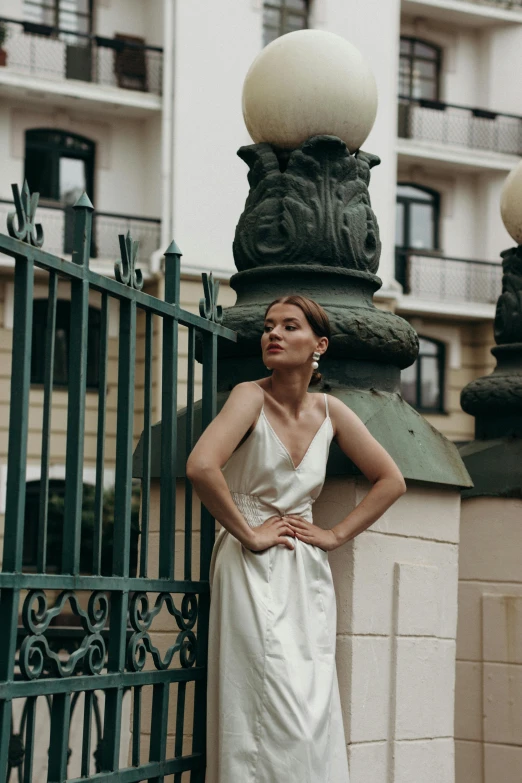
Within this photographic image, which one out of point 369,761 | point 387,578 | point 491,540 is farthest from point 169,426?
point 491,540

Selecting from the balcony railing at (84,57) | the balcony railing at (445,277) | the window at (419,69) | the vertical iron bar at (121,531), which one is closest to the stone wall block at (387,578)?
the vertical iron bar at (121,531)

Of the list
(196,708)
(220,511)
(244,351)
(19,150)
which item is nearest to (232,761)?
(196,708)

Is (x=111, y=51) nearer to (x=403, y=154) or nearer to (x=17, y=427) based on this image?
(x=403, y=154)

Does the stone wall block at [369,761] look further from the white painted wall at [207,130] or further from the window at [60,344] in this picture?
the white painted wall at [207,130]

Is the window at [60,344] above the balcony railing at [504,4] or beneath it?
beneath

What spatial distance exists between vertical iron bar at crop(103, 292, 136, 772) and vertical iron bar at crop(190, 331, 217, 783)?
538 millimetres

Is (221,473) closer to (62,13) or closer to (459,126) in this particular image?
(62,13)

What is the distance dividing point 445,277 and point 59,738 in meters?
24.4

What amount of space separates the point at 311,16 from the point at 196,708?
2214cm

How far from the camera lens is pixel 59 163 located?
82.2ft

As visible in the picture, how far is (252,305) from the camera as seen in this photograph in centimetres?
555

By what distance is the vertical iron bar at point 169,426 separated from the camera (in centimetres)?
490

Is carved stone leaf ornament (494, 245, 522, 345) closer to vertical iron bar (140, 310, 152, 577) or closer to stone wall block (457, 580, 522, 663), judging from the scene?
stone wall block (457, 580, 522, 663)

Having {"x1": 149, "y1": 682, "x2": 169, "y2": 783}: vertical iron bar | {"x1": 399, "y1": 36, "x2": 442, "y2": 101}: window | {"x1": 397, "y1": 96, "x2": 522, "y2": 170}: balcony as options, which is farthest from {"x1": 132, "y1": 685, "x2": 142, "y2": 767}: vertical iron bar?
{"x1": 399, "y1": 36, "x2": 442, "y2": 101}: window
